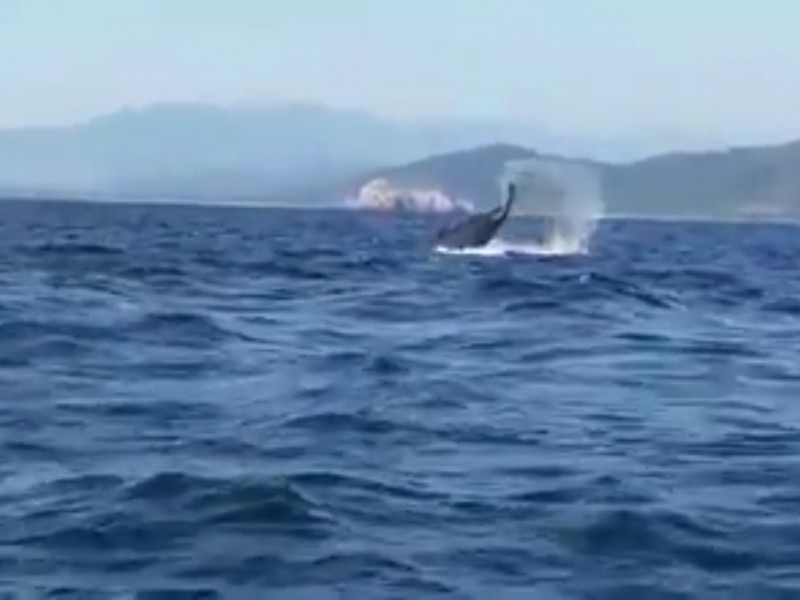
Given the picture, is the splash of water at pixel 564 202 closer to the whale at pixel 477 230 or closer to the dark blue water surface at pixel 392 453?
the whale at pixel 477 230

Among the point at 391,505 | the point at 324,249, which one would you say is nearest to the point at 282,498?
the point at 391,505

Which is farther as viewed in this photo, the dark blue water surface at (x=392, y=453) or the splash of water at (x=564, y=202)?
the splash of water at (x=564, y=202)

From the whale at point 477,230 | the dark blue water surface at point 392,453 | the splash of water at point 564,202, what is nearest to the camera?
the dark blue water surface at point 392,453

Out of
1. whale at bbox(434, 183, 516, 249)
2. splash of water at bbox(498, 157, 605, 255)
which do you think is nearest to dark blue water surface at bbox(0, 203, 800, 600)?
whale at bbox(434, 183, 516, 249)

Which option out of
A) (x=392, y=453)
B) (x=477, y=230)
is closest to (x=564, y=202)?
(x=477, y=230)

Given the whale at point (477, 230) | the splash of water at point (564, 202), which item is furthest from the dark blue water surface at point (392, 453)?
the splash of water at point (564, 202)

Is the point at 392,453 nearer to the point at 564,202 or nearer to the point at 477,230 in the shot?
the point at 477,230

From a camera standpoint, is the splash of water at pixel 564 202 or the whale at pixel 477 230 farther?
the splash of water at pixel 564 202

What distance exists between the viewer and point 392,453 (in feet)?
56.7

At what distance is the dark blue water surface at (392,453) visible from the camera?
500 inches

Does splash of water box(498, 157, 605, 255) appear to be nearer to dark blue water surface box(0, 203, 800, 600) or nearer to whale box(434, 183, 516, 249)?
whale box(434, 183, 516, 249)

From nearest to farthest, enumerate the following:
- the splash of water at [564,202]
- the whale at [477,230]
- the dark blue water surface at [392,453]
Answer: the dark blue water surface at [392,453], the whale at [477,230], the splash of water at [564,202]

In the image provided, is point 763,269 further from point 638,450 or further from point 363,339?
point 638,450

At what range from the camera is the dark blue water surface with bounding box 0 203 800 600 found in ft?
41.6
